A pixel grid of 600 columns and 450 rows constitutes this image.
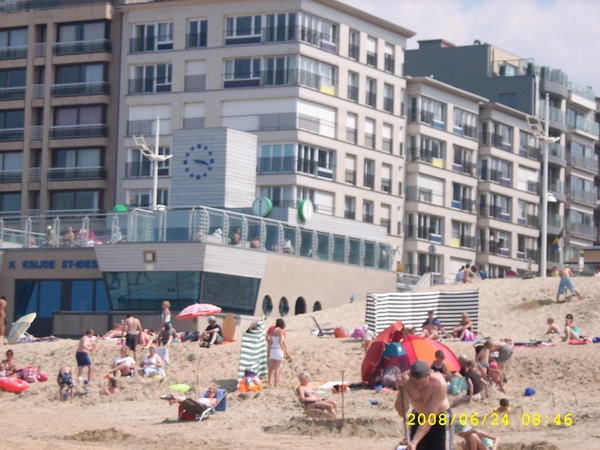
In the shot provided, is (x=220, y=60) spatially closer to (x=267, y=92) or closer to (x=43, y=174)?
(x=267, y=92)

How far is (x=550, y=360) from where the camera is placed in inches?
1065

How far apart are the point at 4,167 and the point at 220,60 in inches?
552

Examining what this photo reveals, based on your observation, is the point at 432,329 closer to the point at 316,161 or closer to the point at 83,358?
the point at 83,358

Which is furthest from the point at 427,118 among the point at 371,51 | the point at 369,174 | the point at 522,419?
the point at 522,419

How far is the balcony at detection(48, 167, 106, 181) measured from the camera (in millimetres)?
62188

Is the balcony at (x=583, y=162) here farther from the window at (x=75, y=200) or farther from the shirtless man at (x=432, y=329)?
the shirtless man at (x=432, y=329)

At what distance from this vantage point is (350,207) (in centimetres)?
Result: 6081

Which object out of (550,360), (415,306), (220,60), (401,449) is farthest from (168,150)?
(401,449)

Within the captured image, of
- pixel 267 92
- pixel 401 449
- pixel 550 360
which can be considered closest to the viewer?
pixel 401 449

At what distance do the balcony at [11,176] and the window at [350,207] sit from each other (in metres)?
17.2

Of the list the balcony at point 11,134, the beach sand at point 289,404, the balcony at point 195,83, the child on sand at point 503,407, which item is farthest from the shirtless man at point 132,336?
the balcony at point 11,134

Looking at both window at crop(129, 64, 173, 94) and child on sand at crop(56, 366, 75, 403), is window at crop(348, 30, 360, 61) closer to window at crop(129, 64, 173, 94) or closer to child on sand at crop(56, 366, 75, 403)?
window at crop(129, 64, 173, 94)

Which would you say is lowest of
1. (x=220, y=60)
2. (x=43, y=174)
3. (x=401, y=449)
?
(x=401, y=449)

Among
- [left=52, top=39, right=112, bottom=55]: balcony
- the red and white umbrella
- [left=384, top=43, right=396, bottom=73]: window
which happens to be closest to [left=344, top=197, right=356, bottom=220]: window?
[left=384, top=43, right=396, bottom=73]: window
